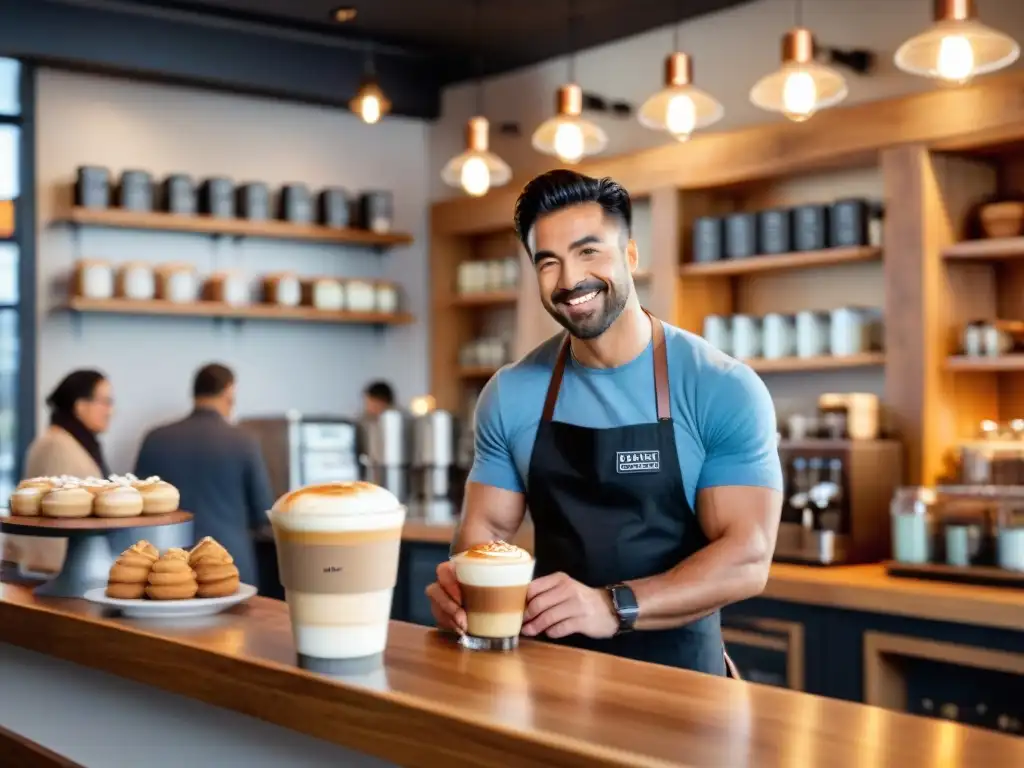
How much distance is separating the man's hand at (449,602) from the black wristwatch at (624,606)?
249 mm

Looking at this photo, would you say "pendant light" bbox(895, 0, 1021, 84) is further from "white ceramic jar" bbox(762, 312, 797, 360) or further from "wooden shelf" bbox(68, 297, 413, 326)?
"wooden shelf" bbox(68, 297, 413, 326)

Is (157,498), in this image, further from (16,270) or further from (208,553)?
(16,270)

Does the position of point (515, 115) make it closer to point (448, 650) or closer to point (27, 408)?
point (27, 408)

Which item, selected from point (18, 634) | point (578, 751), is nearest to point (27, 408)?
point (18, 634)

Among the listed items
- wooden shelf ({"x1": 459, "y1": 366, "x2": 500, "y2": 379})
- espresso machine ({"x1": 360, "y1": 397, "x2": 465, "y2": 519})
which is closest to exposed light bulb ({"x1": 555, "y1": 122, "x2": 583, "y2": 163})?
espresso machine ({"x1": 360, "y1": 397, "x2": 465, "y2": 519})

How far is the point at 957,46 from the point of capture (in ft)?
10.6

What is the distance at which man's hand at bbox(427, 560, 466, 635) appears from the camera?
70.5 inches

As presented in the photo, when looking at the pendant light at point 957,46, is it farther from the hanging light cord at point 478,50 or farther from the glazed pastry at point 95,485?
the hanging light cord at point 478,50

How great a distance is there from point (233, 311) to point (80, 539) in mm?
3946

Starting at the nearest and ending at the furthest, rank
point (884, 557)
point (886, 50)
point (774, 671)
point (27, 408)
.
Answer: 1. point (774, 671)
2. point (884, 557)
3. point (886, 50)
4. point (27, 408)

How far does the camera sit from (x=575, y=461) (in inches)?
89.3

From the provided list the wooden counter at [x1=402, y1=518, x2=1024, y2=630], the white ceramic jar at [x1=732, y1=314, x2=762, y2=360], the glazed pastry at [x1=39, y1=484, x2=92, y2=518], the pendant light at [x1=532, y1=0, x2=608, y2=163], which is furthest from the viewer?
the white ceramic jar at [x1=732, y1=314, x2=762, y2=360]

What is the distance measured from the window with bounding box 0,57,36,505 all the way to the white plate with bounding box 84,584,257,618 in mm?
4220

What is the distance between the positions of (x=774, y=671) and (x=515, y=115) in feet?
11.8
